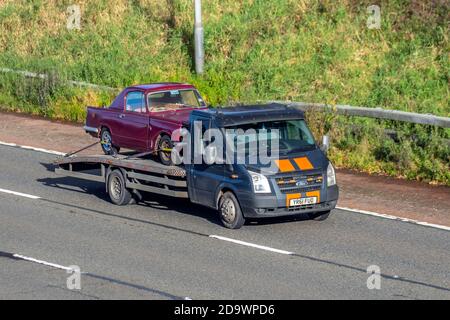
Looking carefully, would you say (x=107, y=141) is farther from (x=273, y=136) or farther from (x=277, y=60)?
(x=277, y=60)

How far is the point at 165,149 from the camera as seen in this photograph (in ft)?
60.1

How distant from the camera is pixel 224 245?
15.1 metres

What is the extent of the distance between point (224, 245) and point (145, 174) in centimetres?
Answer: 301

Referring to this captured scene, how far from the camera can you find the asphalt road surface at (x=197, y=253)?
1271cm

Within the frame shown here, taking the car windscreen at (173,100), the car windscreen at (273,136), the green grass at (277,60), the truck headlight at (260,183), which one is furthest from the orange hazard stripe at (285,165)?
the car windscreen at (173,100)

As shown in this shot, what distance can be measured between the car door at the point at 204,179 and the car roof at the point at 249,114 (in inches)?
8.8

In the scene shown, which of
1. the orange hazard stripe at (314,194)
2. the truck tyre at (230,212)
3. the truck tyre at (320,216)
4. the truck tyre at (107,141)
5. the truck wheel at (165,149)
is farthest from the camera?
the truck tyre at (107,141)

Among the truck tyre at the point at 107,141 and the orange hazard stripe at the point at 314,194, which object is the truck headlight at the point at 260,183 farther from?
the truck tyre at the point at 107,141

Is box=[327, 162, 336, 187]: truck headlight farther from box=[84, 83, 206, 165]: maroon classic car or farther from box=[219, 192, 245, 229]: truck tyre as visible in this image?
box=[84, 83, 206, 165]: maroon classic car

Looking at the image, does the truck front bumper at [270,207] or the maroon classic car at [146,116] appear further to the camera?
A: the maroon classic car at [146,116]

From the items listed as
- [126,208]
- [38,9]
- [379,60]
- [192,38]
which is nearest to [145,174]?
[126,208]

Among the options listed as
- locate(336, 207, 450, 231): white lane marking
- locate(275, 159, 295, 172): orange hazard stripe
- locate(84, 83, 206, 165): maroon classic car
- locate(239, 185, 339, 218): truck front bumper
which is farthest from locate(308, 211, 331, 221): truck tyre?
locate(84, 83, 206, 165): maroon classic car

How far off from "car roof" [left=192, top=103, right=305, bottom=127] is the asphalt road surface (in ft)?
5.82

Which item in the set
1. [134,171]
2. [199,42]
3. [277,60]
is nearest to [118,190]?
[134,171]
